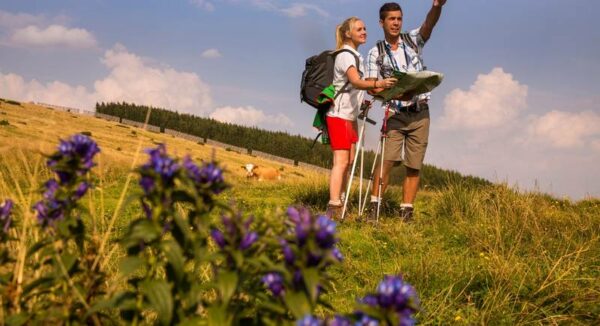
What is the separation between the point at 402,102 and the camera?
22.7 feet

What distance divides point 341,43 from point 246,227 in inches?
210

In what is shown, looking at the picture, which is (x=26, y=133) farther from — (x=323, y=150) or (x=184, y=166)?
(x=323, y=150)

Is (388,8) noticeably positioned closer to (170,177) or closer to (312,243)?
(170,177)

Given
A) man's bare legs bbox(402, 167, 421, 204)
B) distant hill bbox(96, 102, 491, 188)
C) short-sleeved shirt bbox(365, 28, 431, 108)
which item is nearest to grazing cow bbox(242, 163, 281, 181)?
man's bare legs bbox(402, 167, 421, 204)

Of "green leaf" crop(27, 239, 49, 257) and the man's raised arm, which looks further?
the man's raised arm

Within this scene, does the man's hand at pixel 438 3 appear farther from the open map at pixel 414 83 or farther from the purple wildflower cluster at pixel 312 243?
the purple wildflower cluster at pixel 312 243

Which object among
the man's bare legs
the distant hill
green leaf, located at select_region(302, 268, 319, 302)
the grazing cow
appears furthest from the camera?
the distant hill

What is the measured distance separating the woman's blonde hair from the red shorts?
3.08 ft

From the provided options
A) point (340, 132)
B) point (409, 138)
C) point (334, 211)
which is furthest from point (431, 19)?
point (334, 211)

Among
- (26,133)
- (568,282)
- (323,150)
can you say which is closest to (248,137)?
(323,150)

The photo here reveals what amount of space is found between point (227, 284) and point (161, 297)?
0.75 ft

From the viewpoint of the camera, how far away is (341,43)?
6836 mm

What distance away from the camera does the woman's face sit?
21.5ft

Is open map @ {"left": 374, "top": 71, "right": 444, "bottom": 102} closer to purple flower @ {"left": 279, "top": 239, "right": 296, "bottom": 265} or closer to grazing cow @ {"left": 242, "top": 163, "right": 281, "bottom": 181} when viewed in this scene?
purple flower @ {"left": 279, "top": 239, "right": 296, "bottom": 265}
